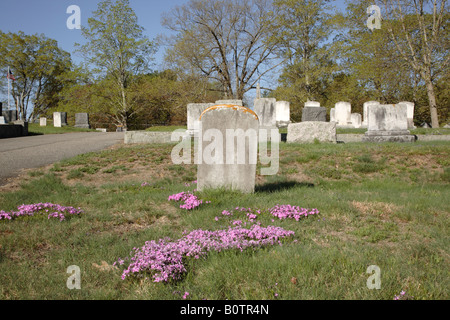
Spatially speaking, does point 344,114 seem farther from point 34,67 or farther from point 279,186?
point 34,67

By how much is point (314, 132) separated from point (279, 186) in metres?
7.01

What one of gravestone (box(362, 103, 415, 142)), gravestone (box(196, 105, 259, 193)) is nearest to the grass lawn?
gravestone (box(196, 105, 259, 193))

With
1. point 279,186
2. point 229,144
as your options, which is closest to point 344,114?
point 279,186

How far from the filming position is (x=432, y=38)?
25.0 m

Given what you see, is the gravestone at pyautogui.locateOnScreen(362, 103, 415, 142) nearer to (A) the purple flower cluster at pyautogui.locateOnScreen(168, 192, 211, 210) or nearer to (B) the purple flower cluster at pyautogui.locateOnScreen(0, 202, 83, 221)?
(A) the purple flower cluster at pyautogui.locateOnScreen(168, 192, 211, 210)

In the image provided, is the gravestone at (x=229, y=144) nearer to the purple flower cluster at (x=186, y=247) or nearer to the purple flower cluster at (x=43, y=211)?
the purple flower cluster at (x=186, y=247)

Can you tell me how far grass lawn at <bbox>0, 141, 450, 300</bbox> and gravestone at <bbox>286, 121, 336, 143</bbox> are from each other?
4841 millimetres

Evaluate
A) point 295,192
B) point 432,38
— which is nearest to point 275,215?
point 295,192

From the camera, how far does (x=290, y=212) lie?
490 cm

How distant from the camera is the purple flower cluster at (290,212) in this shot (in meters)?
4.82

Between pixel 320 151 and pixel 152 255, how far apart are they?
8.30 meters

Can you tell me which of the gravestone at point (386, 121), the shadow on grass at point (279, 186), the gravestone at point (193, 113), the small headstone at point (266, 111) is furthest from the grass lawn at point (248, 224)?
the small headstone at point (266, 111)

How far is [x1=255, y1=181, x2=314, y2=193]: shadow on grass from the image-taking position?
272 inches

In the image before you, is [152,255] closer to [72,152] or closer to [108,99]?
[72,152]
